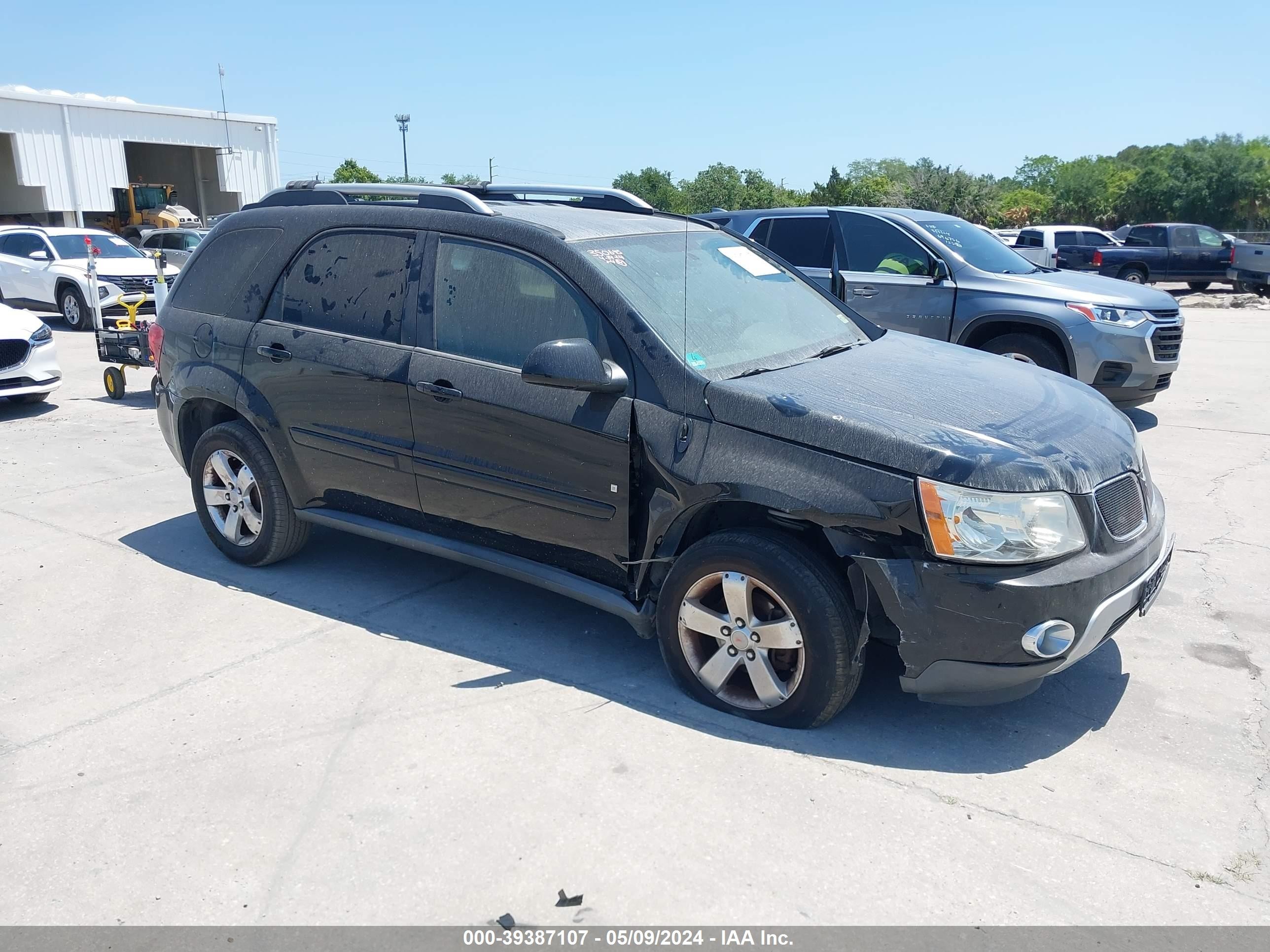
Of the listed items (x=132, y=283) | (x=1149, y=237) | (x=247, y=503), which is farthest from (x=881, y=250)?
(x=1149, y=237)

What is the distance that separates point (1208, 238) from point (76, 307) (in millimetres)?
25160

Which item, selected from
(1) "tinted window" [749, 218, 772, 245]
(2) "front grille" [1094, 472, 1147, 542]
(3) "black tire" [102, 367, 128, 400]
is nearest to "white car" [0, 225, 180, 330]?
(3) "black tire" [102, 367, 128, 400]

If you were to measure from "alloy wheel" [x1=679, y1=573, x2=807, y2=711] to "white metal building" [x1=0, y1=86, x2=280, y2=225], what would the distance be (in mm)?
41954

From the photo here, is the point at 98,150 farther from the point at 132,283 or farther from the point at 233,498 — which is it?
the point at 233,498

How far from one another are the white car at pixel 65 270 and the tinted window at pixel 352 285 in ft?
41.9

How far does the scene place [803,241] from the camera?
9344mm

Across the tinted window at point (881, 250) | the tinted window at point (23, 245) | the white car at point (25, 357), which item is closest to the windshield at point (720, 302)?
the tinted window at point (881, 250)

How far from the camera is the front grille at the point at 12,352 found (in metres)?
9.30

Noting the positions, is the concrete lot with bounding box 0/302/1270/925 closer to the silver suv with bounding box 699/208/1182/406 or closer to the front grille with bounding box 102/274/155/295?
the silver suv with bounding box 699/208/1182/406

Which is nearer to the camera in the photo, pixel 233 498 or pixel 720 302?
pixel 720 302

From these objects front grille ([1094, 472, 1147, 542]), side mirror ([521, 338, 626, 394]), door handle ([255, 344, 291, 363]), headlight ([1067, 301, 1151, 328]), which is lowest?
front grille ([1094, 472, 1147, 542])
